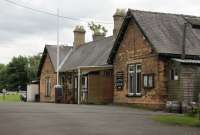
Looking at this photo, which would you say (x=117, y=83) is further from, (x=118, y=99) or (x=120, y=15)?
(x=120, y=15)

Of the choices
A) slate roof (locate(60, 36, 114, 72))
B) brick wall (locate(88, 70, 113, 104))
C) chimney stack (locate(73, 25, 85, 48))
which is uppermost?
chimney stack (locate(73, 25, 85, 48))

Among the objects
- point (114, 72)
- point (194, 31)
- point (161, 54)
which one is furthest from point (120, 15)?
point (161, 54)

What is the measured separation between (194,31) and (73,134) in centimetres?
1904

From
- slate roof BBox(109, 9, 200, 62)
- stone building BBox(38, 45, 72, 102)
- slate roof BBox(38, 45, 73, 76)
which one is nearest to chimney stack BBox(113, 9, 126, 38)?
slate roof BBox(109, 9, 200, 62)

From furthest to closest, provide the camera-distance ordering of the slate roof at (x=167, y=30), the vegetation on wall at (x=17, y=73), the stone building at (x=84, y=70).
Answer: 1. the vegetation on wall at (x=17, y=73)
2. the stone building at (x=84, y=70)
3. the slate roof at (x=167, y=30)

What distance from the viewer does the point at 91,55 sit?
41281mm

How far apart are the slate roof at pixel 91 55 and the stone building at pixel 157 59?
11.7 feet

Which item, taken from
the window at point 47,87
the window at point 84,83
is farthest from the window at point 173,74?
the window at point 47,87

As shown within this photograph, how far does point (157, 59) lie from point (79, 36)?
23541mm

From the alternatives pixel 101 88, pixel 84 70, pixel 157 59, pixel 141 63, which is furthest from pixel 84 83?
pixel 157 59

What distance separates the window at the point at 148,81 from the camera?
29.1 metres

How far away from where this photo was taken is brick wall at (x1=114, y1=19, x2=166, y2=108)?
28391 millimetres

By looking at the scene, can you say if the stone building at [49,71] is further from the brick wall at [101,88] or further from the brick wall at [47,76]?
the brick wall at [101,88]

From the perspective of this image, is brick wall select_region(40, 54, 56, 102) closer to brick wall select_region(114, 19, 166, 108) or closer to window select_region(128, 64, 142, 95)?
brick wall select_region(114, 19, 166, 108)
